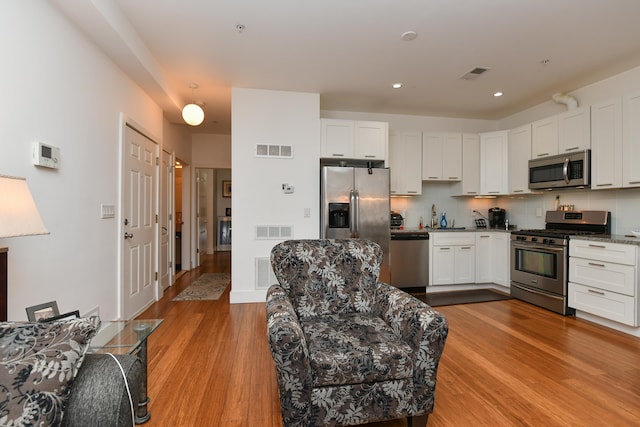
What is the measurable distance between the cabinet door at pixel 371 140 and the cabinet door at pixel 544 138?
1974 mm

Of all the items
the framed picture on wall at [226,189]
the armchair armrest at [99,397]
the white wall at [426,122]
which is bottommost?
the armchair armrest at [99,397]

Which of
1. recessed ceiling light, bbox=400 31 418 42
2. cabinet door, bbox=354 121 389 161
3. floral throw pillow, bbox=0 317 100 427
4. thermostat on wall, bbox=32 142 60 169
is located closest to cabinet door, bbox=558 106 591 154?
cabinet door, bbox=354 121 389 161

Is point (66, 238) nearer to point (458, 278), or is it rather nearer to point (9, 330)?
point (9, 330)

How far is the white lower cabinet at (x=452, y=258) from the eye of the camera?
14.3 ft

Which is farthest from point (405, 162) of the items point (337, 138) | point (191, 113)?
point (191, 113)

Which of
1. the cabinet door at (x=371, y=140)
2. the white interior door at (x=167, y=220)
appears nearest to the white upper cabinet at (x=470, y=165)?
the cabinet door at (x=371, y=140)

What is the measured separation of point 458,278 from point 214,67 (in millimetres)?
4254

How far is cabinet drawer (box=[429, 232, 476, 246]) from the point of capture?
14.3 feet

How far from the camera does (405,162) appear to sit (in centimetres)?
459

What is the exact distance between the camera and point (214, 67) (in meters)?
3.31

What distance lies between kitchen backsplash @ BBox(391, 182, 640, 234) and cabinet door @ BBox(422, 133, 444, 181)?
15.4 inches

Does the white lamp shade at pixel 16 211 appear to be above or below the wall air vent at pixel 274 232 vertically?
above

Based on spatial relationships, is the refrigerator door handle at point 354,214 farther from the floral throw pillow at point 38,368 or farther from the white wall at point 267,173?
the floral throw pillow at point 38,368

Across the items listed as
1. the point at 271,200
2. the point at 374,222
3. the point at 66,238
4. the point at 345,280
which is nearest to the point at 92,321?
the point at 345,280
